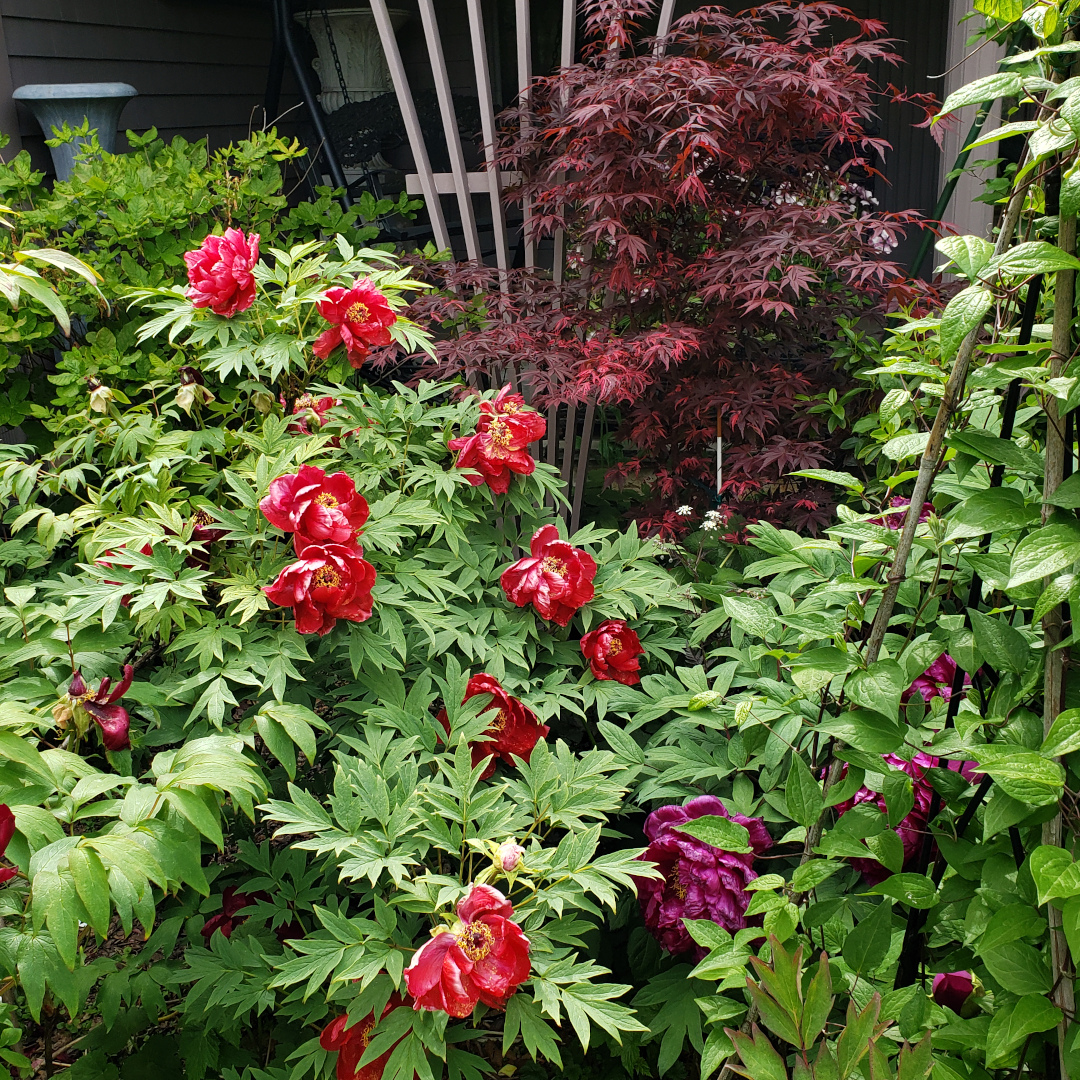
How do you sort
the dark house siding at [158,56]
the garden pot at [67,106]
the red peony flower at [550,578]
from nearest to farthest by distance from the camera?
the red peony flower at [550,578]
the garden pot at [67,106]
the dark house siding at [158,56]

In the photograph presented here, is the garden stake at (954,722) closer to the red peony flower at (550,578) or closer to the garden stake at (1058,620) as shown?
the garden stake at (1058,620)

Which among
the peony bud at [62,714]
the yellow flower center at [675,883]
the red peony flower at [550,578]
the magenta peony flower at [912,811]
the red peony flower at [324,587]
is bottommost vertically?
the yellow flower center at [675,883]

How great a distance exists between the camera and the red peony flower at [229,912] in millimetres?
1612

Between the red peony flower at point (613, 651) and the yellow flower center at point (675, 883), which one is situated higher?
the red peony flower at point (613, 651)

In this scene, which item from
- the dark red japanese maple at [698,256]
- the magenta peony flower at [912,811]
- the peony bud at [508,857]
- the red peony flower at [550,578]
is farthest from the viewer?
the dark red japanese maple at [698,256]

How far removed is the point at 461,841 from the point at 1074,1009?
69cm

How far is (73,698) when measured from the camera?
131 centimetres

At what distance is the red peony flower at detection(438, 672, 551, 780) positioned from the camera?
5.02 feet

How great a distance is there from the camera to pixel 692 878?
1379 millimetres

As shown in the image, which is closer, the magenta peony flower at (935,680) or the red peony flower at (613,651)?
the magenta peony flower at (935,680)

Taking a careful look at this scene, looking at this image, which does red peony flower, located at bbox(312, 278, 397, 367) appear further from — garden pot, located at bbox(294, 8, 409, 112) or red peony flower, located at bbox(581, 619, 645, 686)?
garden pot, located at bbox(294, 8, 409, 112)

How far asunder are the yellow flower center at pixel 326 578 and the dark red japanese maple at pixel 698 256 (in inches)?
52.8

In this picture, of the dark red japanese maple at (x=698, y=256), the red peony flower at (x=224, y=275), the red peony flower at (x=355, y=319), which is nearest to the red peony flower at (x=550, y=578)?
the red peony flower at (x=355, y=319)

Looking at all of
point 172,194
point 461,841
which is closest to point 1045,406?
point 461,841
